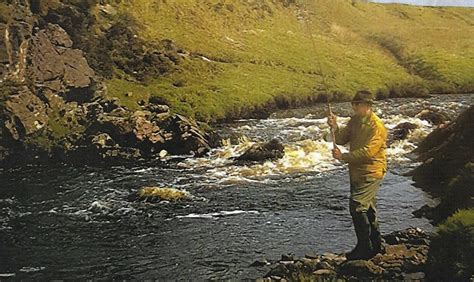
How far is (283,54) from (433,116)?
2914cm

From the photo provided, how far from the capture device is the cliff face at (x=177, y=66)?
36188 millimetres

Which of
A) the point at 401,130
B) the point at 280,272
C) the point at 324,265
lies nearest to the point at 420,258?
the point at 324,265

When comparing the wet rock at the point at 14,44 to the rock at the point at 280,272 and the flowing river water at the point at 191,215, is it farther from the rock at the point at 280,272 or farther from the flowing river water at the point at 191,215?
the rock at the point at 280,272

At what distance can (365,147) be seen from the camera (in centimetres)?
1129

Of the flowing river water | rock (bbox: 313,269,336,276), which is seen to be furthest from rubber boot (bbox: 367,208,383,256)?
the flowing river water

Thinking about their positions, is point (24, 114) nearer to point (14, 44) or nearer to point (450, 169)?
point (14, 44)

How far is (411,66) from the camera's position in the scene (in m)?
71.2

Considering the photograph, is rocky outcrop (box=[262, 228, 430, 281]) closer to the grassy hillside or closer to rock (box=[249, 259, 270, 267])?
rock (box=[249, 259, 270, 267])

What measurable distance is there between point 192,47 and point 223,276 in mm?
45198

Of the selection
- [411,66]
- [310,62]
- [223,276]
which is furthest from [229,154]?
[411,66]

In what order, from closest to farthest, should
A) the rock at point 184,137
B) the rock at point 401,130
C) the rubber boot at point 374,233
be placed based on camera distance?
1. the rubber boot at point 374,233
2. the rock at point 401,130
3. the rock at point 184,137

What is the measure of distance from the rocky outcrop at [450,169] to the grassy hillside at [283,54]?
1755 centimetres

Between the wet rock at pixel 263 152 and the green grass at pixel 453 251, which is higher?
the green grass at pixel 453 251

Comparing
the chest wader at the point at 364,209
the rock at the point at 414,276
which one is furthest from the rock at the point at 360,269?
the rock at the point at 414,276
